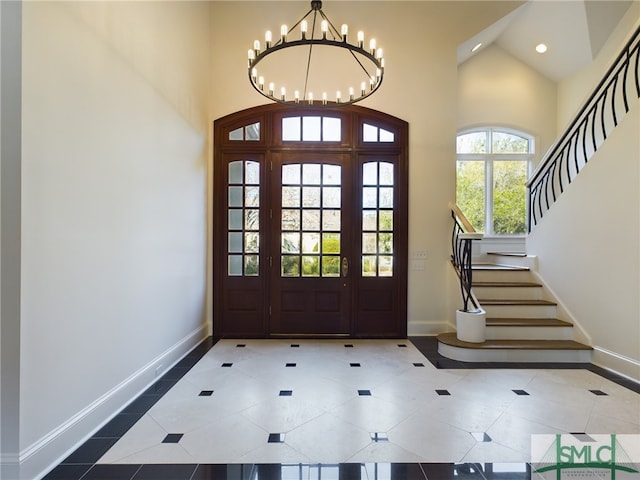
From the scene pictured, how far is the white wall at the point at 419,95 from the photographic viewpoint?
16.2ft

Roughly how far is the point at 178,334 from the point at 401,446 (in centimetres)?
278

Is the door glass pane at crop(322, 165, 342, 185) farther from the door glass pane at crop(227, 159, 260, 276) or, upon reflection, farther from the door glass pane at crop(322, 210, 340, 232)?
the door glass pane at crop(227, 159, 260, 276)

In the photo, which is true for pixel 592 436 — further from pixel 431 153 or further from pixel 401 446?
pixel 431 153

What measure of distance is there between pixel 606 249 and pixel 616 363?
1.22 metres

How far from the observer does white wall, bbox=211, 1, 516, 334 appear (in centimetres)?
493

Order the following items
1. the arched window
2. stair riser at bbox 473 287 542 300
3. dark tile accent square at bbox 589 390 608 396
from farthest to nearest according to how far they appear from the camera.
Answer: the arched window < stair riser at bbox 473 287 542 300 < dark tile accent square at bbox 589 390 608 396

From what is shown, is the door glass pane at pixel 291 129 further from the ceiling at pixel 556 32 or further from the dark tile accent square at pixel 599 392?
the dark tile accent square at pixel 599 392

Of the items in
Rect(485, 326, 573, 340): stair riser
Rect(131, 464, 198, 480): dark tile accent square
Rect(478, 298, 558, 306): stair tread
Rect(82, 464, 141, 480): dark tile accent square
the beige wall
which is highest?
the beige wall

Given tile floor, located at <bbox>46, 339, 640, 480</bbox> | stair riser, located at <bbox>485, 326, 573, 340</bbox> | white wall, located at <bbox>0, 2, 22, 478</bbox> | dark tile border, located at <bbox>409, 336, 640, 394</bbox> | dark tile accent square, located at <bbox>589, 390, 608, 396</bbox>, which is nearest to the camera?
white wall, located at <bbox>0, 2, 22, 478</bbox>

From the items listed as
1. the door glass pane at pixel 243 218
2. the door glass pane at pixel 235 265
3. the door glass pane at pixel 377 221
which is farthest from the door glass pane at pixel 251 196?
the door glass pane at pixel 377 221

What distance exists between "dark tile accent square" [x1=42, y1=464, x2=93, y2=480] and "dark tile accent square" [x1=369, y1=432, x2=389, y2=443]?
5.97ft

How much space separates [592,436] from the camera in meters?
2.38

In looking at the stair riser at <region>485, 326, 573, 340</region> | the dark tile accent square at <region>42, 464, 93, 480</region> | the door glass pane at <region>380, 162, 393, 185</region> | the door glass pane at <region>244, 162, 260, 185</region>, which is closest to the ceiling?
the door glass pane at <region>380, 162, 393, 185</region>

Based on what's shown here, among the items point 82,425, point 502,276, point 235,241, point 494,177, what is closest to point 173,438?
point 82,425
